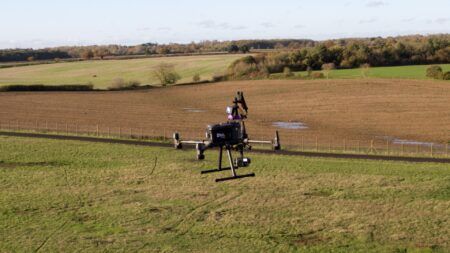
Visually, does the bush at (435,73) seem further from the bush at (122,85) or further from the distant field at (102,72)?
the bush at (122,85)

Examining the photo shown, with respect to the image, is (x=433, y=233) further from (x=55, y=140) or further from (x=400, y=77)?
(x=400, y=77)

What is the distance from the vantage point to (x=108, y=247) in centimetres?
3422

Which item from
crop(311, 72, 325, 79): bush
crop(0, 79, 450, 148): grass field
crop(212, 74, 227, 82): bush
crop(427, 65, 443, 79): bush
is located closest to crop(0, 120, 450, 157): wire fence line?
crop(0, 79, 450, 148): grass field

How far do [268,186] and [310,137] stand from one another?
26.6 metres

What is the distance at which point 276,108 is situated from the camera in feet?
324

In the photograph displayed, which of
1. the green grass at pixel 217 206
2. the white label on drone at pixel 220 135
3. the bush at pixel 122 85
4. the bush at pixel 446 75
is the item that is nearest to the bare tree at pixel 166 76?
the bush at pixel 122 85

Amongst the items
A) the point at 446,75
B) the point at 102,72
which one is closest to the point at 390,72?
the point at 446,75

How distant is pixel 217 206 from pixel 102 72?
13468 cm

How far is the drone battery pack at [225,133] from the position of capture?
20688 millimetres

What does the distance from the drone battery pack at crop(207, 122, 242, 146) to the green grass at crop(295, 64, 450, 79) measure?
106 m

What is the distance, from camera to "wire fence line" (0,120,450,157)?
2534 inches

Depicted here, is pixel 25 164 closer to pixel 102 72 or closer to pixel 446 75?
pixel 446 75

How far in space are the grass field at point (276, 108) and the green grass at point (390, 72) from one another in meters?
6.72

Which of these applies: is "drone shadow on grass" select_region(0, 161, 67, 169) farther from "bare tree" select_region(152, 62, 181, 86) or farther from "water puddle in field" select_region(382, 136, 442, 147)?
"bare tree" select_region(152, 62, 181, 86)
